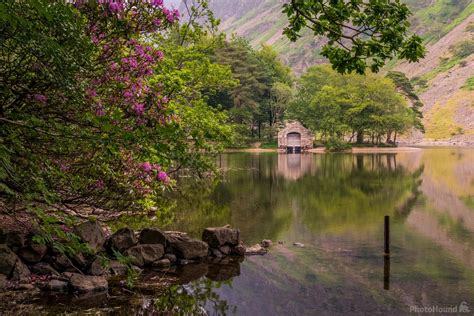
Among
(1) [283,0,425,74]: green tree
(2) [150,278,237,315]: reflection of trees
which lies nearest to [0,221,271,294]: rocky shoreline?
(2) [150,278,237,315]: reflection of trees

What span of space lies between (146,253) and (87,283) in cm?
321

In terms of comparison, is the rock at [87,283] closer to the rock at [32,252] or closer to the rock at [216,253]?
the rock at [32,252]

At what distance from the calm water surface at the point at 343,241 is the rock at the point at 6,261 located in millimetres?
5917

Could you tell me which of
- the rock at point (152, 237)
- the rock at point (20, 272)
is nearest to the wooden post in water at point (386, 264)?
the rock at point (152, 237)

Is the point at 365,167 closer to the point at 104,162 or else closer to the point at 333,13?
the point at 104,162

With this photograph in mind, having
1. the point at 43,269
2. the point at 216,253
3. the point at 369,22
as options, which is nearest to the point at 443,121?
the point at 216,253

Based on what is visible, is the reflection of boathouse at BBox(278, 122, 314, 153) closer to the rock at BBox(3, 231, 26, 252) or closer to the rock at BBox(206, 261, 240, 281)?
the rock at BBox(206, 261, 240, 281)

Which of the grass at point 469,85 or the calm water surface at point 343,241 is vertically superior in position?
the grass at point 469,85

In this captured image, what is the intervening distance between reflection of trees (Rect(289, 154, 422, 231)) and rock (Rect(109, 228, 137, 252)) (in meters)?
10.8

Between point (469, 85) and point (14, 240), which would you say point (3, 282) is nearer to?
point (14, 240)

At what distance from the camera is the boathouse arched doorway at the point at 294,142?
9025 centimetres

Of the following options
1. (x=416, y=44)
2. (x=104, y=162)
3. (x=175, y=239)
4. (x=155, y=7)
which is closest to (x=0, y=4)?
(x=416, y=44)

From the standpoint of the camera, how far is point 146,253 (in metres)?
16.7

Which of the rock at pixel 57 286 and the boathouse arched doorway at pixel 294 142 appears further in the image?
the boathouse arched doorway at pixel 294 142
